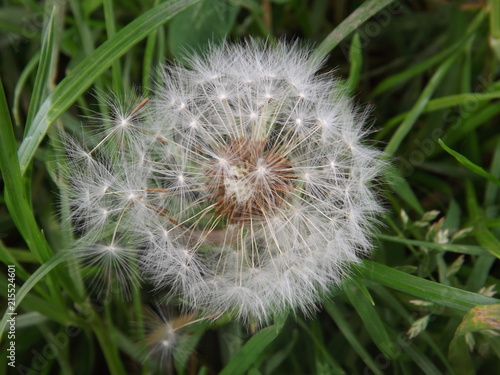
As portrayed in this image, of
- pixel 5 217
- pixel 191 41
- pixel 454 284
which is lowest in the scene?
pixel 454 284

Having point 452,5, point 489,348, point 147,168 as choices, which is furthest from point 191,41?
point 489,348

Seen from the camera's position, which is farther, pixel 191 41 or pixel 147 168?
pixel 191 41

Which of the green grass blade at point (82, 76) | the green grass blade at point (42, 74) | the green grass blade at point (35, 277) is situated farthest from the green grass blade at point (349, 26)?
the green grass blade at point (35, 277)

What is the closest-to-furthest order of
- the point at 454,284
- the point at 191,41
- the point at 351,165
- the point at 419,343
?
the point at 351,165, the point at 454,284, the point at 419,343, the point at 191,41

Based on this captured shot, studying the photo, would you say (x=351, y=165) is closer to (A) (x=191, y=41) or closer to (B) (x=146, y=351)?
(A) (x=191, y=41)

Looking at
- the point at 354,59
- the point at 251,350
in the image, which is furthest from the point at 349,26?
the point at 251,350

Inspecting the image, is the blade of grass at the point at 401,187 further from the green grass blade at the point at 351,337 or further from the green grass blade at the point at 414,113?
the green grass blade at the point at 351,337
